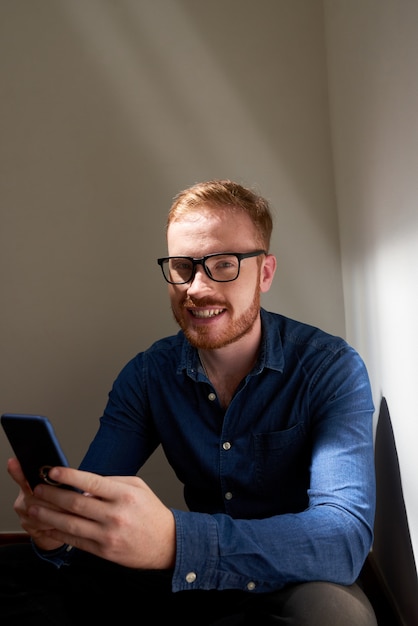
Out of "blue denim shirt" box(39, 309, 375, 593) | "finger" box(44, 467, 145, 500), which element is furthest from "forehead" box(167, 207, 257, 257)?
"finger" box(44, 467, 145, 500)

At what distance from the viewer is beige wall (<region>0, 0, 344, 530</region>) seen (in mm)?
2258

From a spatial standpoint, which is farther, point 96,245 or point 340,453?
point 96,245

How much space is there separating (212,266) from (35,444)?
682mm

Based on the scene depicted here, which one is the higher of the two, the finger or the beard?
the beard

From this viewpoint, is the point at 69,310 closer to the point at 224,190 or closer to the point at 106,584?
the point at 224,190

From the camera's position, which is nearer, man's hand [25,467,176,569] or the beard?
man's hand [25,467,176,569]

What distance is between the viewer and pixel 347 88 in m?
1.93

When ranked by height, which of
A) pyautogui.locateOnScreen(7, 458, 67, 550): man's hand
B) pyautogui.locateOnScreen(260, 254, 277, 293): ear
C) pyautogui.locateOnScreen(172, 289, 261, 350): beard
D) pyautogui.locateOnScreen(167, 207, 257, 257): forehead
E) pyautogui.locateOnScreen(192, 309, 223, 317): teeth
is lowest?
pyautogui.locateOnScreen(7, 458, 67, 550): man's hand

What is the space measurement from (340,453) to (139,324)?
1.09 metres

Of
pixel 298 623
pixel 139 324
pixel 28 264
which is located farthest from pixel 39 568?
pixel 28 264

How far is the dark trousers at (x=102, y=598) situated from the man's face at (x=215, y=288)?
580mm

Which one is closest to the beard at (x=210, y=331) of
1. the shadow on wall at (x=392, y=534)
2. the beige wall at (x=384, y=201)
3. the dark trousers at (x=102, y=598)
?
the beige wall at (x=384, y=201)

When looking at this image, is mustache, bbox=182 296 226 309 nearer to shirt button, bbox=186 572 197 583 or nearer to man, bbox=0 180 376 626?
man, bbox=0 180 376 626

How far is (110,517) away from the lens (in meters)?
1.12
